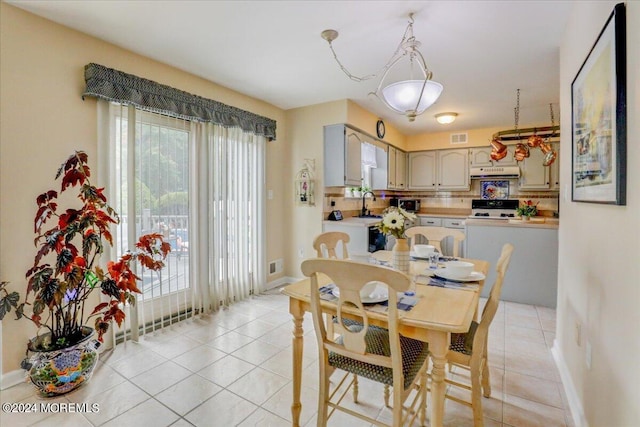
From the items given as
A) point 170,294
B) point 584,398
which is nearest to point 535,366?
point 584,398

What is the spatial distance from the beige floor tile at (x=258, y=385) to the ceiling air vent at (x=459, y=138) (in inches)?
210

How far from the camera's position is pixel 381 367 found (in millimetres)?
1403

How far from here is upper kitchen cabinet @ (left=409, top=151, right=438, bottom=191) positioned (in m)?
6.03

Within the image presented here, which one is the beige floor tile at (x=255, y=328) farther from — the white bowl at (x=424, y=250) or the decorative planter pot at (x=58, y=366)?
the white bowl at (x=424, y=250)

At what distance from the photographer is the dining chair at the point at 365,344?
124 cm

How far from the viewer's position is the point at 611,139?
1249 millimetres

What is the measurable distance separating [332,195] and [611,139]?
10.8 feet

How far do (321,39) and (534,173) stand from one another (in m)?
4.53

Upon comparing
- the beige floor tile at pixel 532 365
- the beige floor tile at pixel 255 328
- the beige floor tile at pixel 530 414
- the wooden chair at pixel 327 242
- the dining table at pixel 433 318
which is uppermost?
the wooden chair at pixel 327 242

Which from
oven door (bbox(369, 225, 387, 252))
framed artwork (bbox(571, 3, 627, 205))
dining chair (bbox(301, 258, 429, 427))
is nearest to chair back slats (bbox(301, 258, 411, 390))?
dining chair (bbox(301, 258, 429, 427))

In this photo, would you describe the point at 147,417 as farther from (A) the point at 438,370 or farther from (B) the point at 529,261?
(B) the point at 529,261

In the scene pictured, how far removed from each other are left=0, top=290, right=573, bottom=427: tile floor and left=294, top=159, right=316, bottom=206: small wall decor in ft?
5.92

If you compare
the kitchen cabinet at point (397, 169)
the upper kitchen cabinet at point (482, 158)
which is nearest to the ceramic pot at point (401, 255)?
the kitchen cabinet at point (397, 169)

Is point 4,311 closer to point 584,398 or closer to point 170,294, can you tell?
point 170,294
